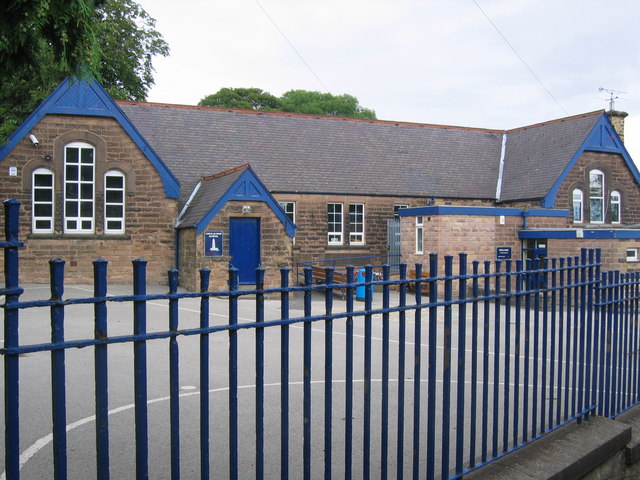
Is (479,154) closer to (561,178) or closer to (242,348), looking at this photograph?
(561,178)

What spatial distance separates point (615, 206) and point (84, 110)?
24337 millimetres

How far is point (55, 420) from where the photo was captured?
2406mm

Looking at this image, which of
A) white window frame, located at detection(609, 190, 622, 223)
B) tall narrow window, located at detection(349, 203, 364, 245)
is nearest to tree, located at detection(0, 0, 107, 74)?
tall narrow window, located at detection(349, 203, 364, 245)

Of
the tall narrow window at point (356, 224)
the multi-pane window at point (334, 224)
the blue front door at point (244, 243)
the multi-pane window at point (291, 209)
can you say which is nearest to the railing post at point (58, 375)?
the blue front door at point (244, 243)

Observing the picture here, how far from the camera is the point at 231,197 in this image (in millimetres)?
20703

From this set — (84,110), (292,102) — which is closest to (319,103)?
(292,102)

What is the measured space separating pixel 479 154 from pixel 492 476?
29.3 meters

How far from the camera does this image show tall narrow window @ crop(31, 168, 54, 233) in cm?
2098

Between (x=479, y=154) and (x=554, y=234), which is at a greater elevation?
(x=479, y=154)

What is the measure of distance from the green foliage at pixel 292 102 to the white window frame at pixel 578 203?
100 feet

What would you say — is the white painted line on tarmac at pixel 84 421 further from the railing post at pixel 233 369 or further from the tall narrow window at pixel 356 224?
the tall narrow window at pixel 356 224

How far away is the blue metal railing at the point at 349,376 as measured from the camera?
2.48 m

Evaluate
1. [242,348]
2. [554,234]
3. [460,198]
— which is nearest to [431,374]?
[242,348]

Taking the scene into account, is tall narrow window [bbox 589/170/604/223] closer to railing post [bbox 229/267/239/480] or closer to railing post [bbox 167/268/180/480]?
railing post [bbox 229/267/239/480]
